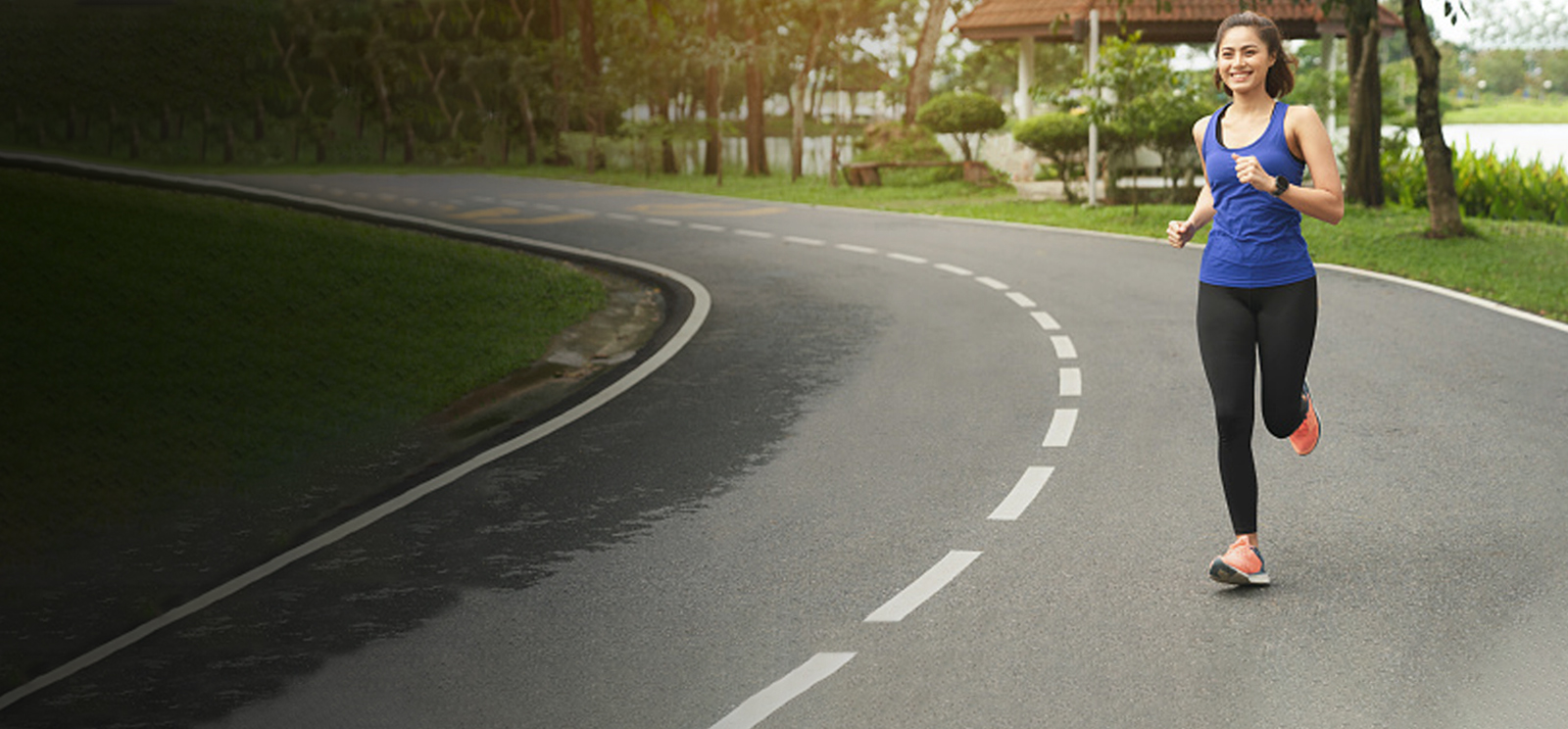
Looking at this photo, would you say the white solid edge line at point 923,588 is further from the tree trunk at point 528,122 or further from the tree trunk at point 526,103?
the tree trunk at point 528,122

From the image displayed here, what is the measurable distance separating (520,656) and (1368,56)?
21529 millimetres

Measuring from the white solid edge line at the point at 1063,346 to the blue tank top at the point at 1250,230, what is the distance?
5.61 metres

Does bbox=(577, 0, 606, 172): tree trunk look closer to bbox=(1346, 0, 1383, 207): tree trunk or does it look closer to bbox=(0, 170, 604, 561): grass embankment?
bbox=(1346, 0, 1383, 207): tree trunk

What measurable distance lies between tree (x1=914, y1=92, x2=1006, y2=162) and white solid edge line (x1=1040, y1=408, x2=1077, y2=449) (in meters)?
26.4

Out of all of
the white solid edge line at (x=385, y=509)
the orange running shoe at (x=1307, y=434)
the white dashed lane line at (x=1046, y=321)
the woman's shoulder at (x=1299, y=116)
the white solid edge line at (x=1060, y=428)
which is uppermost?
the woman's shoulder at (x=1299, y=116)

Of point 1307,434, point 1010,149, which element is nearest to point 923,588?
point 1307,434

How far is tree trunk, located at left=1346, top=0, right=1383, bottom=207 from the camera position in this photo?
78.1ft

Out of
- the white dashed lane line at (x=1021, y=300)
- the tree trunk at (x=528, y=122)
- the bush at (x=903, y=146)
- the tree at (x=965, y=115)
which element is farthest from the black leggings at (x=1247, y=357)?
the tree trunk at (x=528, y=122)

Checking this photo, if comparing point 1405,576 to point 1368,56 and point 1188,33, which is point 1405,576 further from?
point 1188,33

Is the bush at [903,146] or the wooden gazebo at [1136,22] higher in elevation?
the wooden gazebo at [1136,22]

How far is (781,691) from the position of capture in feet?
15.7

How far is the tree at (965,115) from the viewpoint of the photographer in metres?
35.3

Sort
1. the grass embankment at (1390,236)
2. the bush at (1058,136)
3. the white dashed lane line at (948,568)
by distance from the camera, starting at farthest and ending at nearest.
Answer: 1. the bush at (1058,136)
2. the grass embankment at (1390,236)
3. the white dashed lane line at (948,568)

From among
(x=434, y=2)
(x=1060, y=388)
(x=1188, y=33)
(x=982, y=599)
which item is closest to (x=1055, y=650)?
(x=982, y=599)
